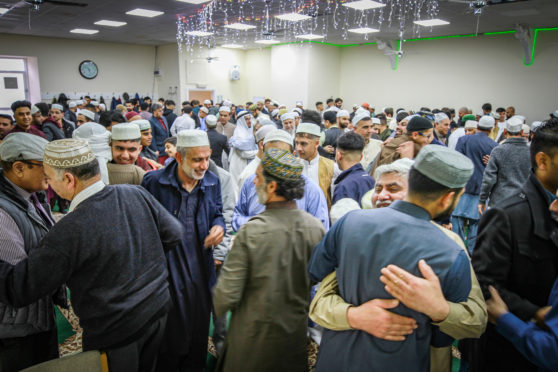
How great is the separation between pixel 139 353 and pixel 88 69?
16.5 meters

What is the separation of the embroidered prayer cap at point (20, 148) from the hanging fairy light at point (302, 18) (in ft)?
22.6

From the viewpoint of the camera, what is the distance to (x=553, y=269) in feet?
4.63

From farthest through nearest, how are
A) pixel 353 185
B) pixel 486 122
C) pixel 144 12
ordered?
pixel 144 12 < pixel 486 122 < pixel 353 185

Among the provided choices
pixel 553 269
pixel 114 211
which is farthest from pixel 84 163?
pixel 553 269

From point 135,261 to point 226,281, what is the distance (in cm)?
43

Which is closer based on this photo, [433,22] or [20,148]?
[20,148]

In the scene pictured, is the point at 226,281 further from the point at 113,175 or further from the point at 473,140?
the point at 473,140

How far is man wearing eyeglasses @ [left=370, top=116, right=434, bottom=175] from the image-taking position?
3.39 m

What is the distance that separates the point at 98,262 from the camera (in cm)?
150

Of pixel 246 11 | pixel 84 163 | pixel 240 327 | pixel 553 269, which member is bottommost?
pixel 240 327

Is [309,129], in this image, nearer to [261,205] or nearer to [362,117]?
[261,205]

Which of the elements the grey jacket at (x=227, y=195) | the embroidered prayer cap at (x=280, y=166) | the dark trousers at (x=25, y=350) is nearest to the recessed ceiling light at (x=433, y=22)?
the grey jacket at (x=227, y=195)

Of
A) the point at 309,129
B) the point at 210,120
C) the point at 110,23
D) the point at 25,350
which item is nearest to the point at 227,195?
the point at 309,129

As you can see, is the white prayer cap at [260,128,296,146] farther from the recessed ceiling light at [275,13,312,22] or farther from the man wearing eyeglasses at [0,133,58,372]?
the recessed ceiling light at [275,13,312,22]
